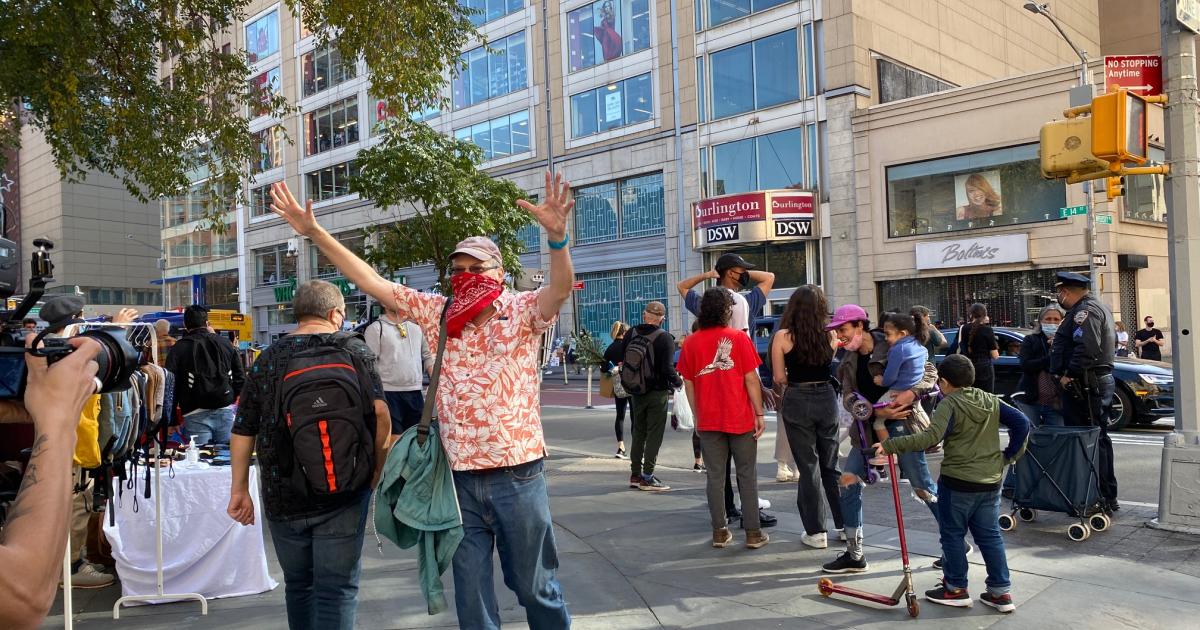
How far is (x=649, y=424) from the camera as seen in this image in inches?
327

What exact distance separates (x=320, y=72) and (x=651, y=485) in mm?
38447

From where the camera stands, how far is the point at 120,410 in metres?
4.26

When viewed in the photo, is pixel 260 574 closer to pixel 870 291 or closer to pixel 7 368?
pixel 7 368

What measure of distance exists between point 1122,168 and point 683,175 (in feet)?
72.1

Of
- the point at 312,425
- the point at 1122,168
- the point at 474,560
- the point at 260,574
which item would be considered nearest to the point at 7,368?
the point at 312,425

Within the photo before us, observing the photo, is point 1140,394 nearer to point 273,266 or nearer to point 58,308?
point 58,308

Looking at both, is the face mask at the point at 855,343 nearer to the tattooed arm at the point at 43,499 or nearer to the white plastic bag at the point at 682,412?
the tattooed arm at the point at 43,499

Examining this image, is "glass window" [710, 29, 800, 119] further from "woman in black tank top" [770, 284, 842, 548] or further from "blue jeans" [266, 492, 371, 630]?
"blue jeans" [266, 492, 371, 630]

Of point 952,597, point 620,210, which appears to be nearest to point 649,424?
point 952,597

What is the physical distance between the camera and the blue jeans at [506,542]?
3.44 metres

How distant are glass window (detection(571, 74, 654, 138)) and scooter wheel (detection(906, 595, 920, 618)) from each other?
25.9m

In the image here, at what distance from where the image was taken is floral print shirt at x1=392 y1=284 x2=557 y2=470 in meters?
3.43

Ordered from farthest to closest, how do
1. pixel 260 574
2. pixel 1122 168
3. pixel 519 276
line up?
pixel 519 276, pixel 1122 168, pixel 260 574

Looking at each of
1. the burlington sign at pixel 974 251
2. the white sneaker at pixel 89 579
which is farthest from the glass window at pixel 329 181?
the white sneaker at pixel 89 579
